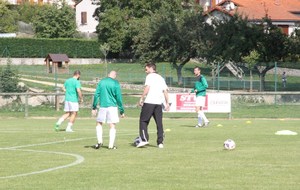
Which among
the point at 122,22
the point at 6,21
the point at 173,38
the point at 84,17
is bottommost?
Answer: the point at 173,38

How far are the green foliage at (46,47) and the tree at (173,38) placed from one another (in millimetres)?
22516

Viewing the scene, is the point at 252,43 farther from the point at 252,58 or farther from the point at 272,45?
the point at 272,45

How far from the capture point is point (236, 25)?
64.4 meters

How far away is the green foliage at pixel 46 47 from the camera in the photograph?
92.2m

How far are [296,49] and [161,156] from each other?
1914 inches

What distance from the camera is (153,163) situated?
1562cm

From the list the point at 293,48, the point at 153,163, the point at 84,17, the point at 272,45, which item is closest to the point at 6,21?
the point at 84,17

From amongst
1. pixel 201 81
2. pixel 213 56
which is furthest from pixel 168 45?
pixel 201 81

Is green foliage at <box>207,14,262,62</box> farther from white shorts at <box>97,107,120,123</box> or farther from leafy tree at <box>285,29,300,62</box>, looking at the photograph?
white shorts at <box>97,107,120,123</box>

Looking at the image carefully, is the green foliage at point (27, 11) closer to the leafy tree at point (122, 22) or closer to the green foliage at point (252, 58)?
the leafy tree at point (122, 22)

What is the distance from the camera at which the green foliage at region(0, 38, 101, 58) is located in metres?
92.2

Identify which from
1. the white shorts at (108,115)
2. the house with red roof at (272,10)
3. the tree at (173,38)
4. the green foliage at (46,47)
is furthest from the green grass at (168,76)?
the white shorts at (108,115)

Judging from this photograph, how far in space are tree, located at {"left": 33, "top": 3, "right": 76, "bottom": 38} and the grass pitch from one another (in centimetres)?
7904

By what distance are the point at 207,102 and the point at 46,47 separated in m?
60.7
